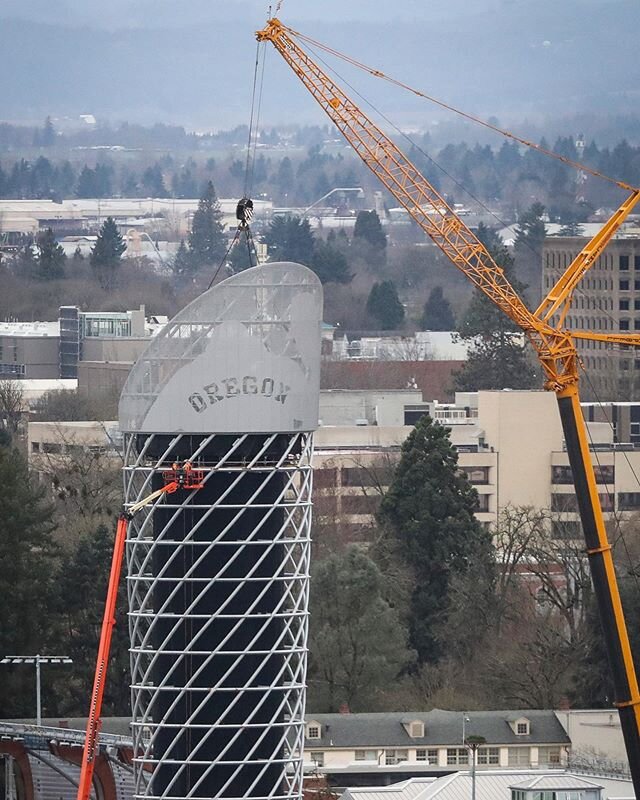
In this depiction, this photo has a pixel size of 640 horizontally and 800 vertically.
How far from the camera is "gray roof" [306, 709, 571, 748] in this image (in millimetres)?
68312

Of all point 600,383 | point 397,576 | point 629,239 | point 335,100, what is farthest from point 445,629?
point 629,239

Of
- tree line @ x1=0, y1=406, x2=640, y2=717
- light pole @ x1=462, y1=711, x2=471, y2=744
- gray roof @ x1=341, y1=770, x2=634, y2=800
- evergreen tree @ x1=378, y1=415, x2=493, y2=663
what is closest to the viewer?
gray roof @ x1=341, y1=770, x2=634, y2=800

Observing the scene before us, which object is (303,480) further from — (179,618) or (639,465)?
(639,465)

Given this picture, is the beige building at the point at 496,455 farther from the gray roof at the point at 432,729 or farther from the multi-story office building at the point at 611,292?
the multi-story office building at the point at 611,292

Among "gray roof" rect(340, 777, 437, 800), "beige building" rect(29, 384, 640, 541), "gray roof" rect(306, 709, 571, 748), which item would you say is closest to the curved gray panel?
"gray roof" rect(340, 777, 437, 800)

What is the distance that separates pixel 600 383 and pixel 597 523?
90.5m

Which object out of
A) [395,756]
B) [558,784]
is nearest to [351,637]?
[395,756]

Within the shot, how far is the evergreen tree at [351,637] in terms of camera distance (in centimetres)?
7438

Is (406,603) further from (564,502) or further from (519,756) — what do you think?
(564,502)

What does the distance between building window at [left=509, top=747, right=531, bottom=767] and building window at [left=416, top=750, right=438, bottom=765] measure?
172 centimetres

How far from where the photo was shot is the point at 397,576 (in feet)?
283

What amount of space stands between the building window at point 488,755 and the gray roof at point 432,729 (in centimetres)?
21

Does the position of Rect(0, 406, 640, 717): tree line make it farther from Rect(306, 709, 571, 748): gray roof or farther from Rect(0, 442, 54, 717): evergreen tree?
Rect(306, 709, 571, 748): gray roof

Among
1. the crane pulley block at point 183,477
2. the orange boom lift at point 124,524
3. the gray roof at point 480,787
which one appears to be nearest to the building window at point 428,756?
the gray roof at point 480,787
